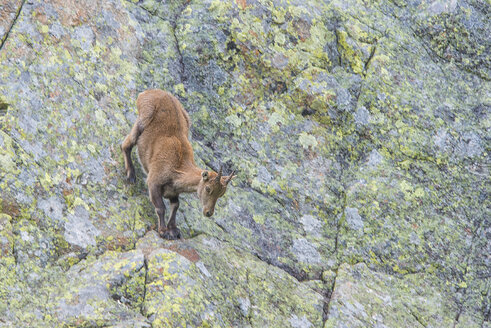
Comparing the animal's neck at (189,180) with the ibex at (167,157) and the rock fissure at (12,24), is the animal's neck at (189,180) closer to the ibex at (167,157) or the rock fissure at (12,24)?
the ibex at (167,157)

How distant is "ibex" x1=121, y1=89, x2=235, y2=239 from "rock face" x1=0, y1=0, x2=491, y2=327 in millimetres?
236

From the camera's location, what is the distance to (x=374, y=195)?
9180mm

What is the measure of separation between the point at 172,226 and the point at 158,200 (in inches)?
19.7

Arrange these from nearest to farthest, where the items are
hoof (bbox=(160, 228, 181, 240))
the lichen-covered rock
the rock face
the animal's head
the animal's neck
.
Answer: the lichen-covered rock < the rock face < hoof (bbox=(160, 228, 181, 240)) < the animal's head < the animal's neck

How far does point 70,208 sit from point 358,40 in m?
6.35

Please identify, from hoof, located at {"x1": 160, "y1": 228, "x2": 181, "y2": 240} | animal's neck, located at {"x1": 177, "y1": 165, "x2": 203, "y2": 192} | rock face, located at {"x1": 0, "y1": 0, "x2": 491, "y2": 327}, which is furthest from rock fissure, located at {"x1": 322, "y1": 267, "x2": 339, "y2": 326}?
animal's neck, located at {"x1": 177, "y1": 165, "x2": 203, "y2": 192}

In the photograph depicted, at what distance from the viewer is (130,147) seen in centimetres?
825

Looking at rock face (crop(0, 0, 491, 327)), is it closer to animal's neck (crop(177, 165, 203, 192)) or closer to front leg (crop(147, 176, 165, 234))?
front leg (crop(147, 176, 165, 234))

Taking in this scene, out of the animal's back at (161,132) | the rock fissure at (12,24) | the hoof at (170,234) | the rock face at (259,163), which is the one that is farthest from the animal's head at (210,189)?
the rock fissure at (12,24)

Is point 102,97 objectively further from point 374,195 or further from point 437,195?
point 437,195

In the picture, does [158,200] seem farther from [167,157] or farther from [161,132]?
[161,132]

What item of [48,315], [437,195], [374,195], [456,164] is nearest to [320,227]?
[374,195]

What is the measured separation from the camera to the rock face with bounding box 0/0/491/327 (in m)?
6.72

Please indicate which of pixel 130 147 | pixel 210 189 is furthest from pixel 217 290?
pixel 130 147
